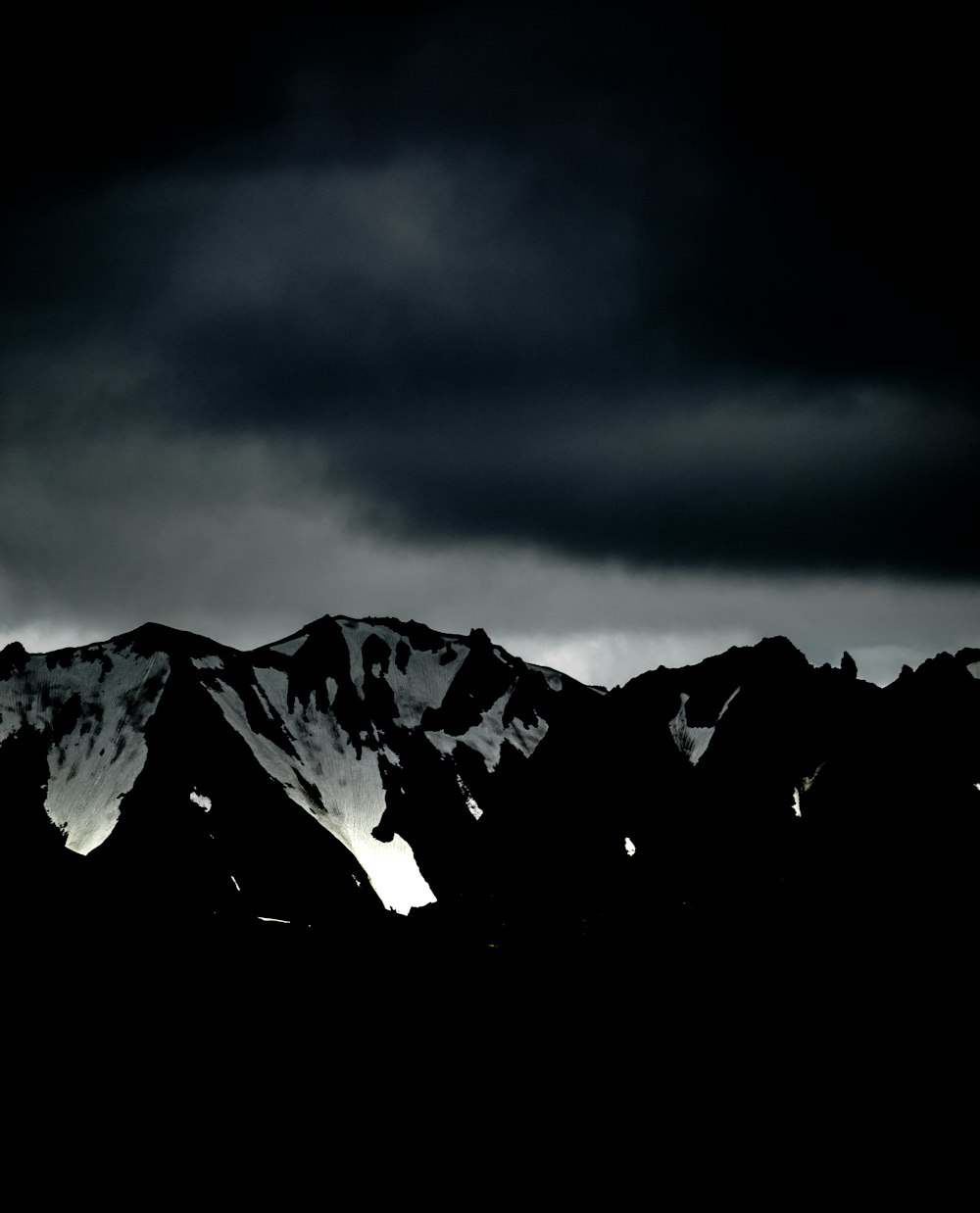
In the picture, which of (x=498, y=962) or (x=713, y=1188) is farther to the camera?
(x=498, y=962)

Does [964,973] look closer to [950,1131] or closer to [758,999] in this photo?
[758,999]

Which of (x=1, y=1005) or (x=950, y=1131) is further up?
Result: (x=1, y=1005)

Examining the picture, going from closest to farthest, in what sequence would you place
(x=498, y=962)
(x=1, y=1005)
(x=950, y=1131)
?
(x=1, y=1005)
(x=950, y=1131)
(x=498, y=962)

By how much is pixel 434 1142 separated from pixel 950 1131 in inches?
439

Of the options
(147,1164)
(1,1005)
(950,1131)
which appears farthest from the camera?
(950,1131)

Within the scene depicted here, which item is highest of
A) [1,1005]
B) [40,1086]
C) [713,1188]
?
[1,1005]

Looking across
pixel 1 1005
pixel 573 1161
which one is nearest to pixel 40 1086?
pixel 1 1005

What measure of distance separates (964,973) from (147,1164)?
23.6 meters

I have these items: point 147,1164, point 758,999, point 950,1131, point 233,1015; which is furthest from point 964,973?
point 147,1164

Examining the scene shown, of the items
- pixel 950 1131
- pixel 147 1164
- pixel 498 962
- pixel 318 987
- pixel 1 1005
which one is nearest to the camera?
pixel 147 1164

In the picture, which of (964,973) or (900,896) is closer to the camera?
(964,973)

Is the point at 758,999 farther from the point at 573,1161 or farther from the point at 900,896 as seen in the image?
the point at 900,896

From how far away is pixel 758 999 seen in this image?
31.7m

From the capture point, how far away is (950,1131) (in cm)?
2370
